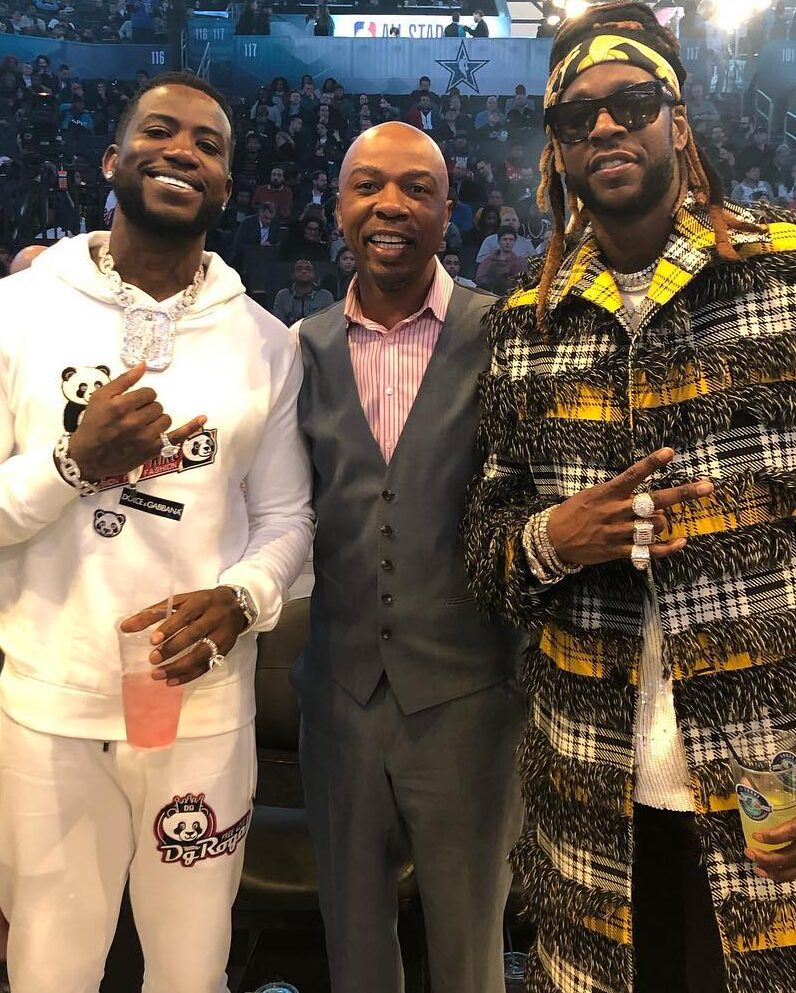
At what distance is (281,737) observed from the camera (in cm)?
279

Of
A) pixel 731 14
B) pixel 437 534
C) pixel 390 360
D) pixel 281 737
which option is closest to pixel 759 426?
pixel 437 534

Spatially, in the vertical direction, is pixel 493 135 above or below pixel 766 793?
above

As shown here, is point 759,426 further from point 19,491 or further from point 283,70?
point 283,70

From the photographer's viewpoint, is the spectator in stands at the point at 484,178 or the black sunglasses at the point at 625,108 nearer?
the black sunglasses at the point at 625,108

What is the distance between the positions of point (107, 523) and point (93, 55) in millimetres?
8370

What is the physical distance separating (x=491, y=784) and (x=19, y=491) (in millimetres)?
1115

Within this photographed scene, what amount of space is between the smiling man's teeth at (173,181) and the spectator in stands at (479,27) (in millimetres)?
7297

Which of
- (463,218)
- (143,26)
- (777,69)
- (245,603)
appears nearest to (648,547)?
(245,603)

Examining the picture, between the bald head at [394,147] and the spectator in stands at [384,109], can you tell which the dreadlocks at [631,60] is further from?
the spectator in stands at [384,109]

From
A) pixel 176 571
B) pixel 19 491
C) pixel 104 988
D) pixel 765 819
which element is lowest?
pixel 104 988

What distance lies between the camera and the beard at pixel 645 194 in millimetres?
1323

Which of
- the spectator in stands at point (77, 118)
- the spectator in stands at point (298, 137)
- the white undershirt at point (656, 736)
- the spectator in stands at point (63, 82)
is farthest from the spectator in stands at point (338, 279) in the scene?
the white undershirt at point (656, 736)

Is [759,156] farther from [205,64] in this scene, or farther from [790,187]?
[205,64]

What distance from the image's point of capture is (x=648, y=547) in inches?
46.4
